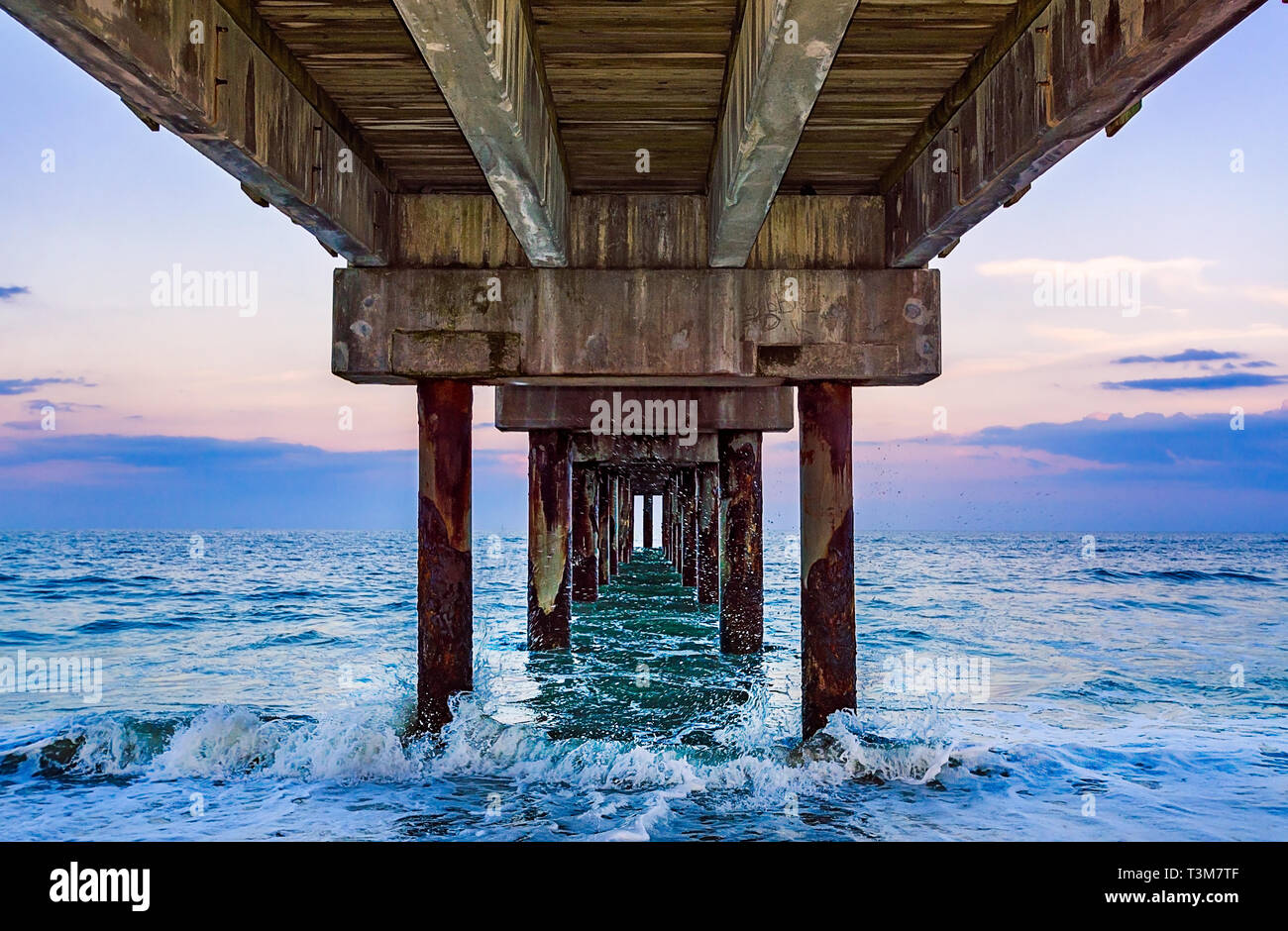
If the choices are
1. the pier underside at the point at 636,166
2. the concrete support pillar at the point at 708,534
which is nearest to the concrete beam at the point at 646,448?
the concrete support pillar at the point at 708,534

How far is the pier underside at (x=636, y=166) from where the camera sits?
362 centimetres

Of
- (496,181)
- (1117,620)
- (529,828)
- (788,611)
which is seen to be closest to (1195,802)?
(529,828)

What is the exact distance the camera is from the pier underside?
3617 millimetres

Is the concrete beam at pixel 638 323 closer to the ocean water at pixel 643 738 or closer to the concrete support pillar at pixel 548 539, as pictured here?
the ocean water at pixel 643 738

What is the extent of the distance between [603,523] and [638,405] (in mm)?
15763

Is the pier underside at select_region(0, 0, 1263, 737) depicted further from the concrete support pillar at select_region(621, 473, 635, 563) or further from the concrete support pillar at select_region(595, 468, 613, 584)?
the concrete support pillar at select_region(621, 473, 635, 563)

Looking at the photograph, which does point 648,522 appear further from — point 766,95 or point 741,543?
point 766,95

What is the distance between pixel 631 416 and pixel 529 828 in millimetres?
6040

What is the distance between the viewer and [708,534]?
64.4 ft
